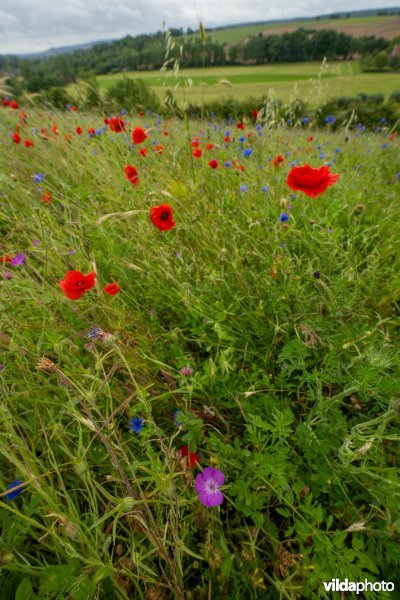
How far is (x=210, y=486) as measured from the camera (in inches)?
38.4

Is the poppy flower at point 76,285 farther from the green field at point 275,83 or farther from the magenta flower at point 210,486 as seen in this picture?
the green field at point 275,83

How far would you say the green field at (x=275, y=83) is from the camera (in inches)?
95.0

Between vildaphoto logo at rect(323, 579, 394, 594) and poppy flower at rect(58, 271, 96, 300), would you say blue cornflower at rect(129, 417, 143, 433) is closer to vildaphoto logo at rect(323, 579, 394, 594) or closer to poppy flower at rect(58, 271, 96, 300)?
poppy flower at rect(58, 271, 96, 300)

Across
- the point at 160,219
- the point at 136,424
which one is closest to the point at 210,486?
the point at 136,424

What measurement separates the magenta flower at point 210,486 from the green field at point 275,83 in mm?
2003

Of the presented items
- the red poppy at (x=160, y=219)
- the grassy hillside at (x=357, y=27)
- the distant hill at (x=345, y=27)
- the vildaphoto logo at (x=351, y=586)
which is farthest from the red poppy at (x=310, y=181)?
the grassy hillside at (x=357, y=27)

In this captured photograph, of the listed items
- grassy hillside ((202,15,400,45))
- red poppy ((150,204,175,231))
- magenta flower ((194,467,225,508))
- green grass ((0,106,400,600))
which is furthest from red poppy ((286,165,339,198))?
grassy hillside ((202,15,400,45))

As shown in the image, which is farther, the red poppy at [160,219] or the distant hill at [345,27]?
the distant hill at [345,27]

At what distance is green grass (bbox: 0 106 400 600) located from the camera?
921 mm

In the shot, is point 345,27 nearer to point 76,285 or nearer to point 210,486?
point 76,285

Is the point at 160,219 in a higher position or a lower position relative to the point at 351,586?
higher

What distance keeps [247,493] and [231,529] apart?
0.55 ft

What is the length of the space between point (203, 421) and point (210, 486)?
40cm

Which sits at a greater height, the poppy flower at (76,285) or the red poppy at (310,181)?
the red poppy at (310,181)
